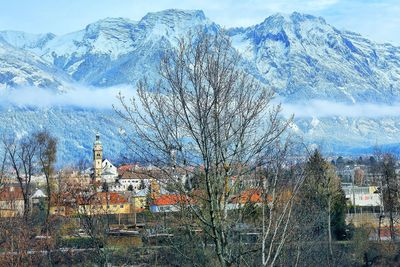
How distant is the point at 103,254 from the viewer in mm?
26750

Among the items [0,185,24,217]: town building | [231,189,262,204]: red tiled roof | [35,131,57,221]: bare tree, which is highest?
[35,131,57,221]: bare tree

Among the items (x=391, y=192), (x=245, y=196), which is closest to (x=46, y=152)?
(x=391, y=192)

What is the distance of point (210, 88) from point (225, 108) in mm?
389

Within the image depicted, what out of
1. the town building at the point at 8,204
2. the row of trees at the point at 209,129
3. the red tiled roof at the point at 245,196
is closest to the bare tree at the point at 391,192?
the town building at the point at 8,204

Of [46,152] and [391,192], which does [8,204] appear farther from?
[391,192]

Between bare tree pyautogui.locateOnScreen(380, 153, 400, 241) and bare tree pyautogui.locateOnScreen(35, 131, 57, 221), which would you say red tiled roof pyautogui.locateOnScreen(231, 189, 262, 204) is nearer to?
bare tree pyautogui.locateOnScreen(380, 153, 400, 241)

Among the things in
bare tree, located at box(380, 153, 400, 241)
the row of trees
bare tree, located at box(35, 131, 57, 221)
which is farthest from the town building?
the row of trees

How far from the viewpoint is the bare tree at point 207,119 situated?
31.8 feet

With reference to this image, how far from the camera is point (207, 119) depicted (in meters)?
9.77

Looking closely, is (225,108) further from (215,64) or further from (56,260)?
(56,260)

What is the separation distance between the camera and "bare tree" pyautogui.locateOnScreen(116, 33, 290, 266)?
9688 mm

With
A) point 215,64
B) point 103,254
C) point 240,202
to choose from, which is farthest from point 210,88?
point 103,254

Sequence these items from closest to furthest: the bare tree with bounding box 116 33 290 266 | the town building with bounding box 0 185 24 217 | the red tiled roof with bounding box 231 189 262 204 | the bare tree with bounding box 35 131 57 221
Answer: the bare tree with bounding box 116 33 290 266 → the red tiled roof with bounding box 231 189 262 204 → the town building with bounding box 0 185 24 217 → the bare tree with bounding box 35 131 57 221

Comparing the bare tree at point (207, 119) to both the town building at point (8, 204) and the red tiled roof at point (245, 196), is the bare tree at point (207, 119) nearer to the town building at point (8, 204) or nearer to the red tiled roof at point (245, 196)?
the red tiled roof at point (245, 196)
